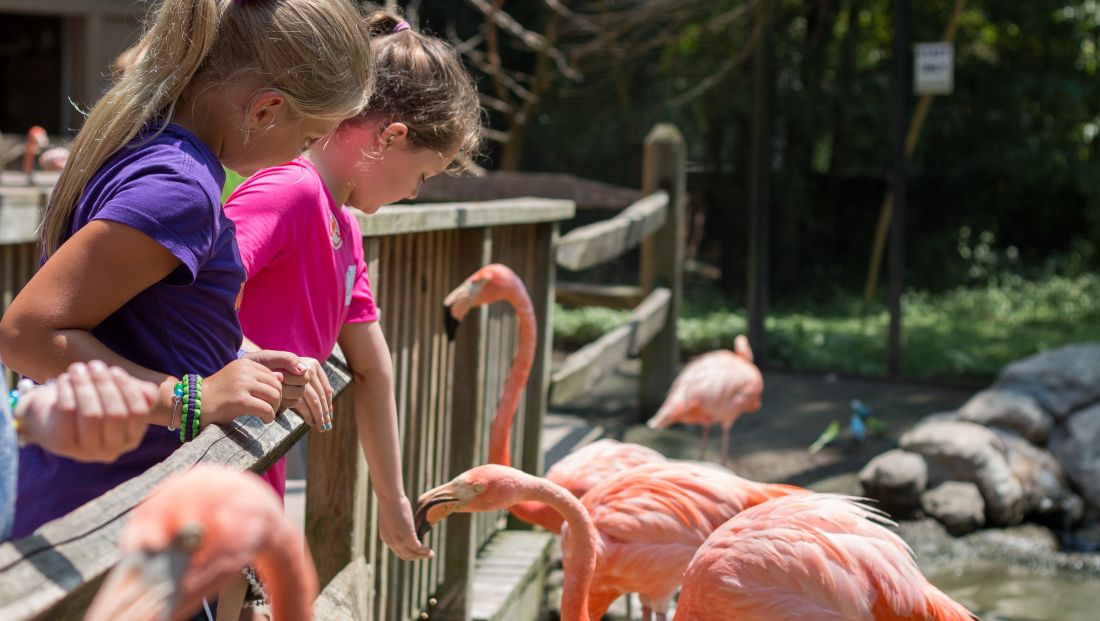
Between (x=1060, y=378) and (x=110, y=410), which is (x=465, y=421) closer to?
(x=110, y=410)

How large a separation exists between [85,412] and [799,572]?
1.85 m

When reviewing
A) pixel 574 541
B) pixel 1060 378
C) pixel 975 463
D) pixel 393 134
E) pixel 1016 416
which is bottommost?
pixel 975 463

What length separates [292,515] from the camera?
3.20 metres

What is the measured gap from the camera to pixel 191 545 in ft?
2.72

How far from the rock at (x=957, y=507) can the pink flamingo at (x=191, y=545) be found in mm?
4795

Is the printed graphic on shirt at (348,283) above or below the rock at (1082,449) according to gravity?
above

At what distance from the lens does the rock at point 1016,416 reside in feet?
19.3

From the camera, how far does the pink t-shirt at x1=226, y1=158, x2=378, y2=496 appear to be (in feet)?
6.12

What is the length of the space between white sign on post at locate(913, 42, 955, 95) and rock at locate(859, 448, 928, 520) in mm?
3405

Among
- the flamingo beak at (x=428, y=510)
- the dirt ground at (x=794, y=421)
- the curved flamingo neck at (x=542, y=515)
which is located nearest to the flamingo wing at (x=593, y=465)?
the curved flamingo neck at (x=542, y=515)

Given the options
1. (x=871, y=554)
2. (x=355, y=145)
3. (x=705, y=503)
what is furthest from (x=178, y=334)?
(x=705, y=503)

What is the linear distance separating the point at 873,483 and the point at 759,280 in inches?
114

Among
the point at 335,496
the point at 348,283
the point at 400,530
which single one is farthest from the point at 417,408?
the point at 348,283

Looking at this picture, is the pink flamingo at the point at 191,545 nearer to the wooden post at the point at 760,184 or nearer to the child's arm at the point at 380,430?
the child's arm at the point at 380,430
